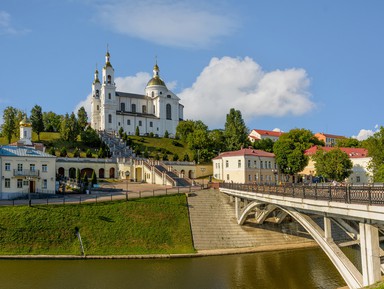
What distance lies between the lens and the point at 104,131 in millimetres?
105438

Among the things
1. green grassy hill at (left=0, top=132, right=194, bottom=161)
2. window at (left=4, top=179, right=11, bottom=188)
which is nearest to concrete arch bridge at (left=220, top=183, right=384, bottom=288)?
window at (left=4, top=179, right=11, bottom=188)

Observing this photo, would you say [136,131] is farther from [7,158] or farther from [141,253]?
[141,253]

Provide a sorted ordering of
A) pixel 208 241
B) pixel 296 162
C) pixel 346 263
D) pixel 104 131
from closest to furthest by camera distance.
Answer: pixel 346 263 → pixel 208 241 → pixel 296 162 → pixel 104 131

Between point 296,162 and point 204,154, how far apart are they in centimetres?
2194

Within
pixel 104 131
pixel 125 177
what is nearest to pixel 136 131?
pixel 104 131

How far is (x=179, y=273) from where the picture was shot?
3209cm

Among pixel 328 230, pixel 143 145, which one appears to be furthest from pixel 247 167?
pixel 328 230

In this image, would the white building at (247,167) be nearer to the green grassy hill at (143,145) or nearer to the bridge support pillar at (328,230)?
the green grassy hill at (143,145)

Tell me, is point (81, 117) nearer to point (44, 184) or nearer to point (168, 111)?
point (168, 111)

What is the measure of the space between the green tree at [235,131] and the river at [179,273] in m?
55.4

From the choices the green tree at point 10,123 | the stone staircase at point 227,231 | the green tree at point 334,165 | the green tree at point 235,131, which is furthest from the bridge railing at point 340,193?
the green tree at point 10,123

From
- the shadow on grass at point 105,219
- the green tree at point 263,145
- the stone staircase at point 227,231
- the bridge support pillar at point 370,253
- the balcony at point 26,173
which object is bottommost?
the stone staircase at point 227,231

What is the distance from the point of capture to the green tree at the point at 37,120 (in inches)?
3568

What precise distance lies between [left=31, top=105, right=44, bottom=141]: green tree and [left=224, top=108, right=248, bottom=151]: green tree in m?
44.6
